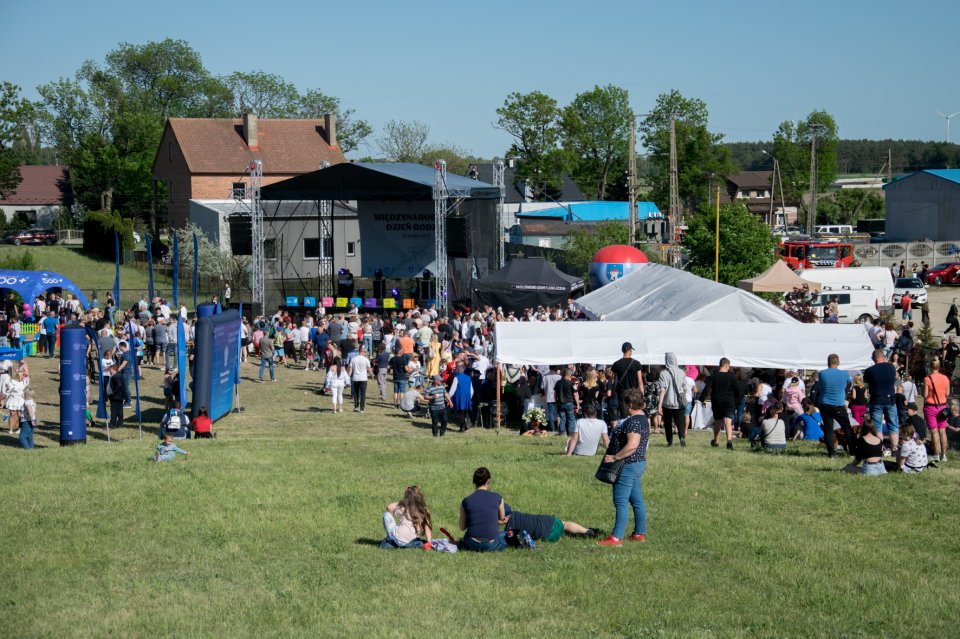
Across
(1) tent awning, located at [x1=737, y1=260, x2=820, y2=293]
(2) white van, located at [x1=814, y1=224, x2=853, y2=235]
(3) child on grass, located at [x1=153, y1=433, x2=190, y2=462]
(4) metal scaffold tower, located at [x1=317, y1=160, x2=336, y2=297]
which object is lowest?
(3) child on grass, located at [x1=153, y1=433, x2=190, y2=462]

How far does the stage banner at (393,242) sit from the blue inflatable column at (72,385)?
23728 mm

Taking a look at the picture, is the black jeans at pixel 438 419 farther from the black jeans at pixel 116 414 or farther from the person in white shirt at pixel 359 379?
the black jeans at pixel 116 414

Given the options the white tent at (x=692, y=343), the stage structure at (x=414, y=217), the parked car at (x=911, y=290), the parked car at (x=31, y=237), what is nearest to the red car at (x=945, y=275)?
the parked car at (x=911, y=290)

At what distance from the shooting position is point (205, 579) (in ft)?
28.5

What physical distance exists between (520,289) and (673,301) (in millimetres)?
10526

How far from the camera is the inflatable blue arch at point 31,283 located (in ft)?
99.4

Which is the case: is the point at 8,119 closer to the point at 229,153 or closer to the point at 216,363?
the point at 229,153

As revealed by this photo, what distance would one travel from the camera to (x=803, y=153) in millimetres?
97875

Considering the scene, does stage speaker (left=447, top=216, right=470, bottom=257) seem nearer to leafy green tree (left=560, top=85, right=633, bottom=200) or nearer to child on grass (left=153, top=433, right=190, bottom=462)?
child on grass (left=153, top=433, right=190, bottom=462)

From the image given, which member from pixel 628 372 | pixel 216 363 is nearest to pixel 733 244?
pixel 216 363

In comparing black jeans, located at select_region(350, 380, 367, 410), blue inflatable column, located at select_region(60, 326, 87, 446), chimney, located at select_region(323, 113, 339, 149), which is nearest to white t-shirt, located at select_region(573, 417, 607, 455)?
black jeans, located at select_region(350, 380, 367, 410)

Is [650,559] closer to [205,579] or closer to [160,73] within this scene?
[205,579]

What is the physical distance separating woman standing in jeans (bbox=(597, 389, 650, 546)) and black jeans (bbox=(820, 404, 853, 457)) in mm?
5747

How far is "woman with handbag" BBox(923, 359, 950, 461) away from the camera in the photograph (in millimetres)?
14211
